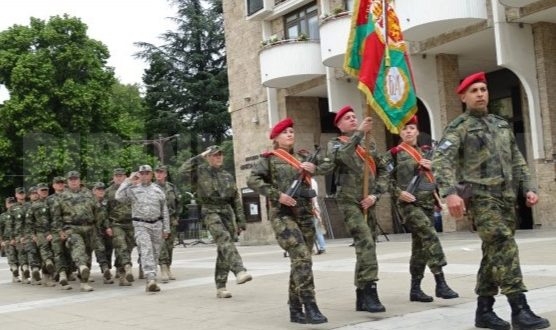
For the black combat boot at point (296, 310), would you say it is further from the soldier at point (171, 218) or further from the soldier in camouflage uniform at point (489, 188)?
the soldier at point (171, 218)

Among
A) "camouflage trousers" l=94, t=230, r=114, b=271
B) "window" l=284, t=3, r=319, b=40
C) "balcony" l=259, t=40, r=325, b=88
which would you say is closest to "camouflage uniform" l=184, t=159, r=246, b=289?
"camouflage trousers" l=94, t=230, r=114, b=271

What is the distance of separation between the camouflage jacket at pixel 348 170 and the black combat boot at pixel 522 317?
7.15 feet

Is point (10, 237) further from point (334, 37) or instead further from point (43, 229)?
point (334, 37)

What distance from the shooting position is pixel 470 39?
2067 centimetres

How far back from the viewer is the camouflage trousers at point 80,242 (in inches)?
490

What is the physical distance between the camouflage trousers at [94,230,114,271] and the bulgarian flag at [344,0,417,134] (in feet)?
24.4

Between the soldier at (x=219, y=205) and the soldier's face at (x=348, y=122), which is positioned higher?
the soldier's face at (x=348, y=122)

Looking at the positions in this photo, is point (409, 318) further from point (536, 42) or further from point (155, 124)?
point (155, 124)

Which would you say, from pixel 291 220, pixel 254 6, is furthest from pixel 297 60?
pixel 291 220

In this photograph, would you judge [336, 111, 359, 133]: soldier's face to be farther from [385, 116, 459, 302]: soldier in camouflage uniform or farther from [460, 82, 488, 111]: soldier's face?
[460, 82, 488, 111]: soldier's face

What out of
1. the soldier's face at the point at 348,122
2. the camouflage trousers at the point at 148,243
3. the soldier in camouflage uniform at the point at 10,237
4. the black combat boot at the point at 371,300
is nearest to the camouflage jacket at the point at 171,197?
the camouflage trousers at the point at 148,243

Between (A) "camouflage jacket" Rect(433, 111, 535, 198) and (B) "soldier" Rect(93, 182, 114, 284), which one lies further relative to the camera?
(B) "soldier" Rect(93, 182, 114, 284)

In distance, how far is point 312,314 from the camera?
6.98 m

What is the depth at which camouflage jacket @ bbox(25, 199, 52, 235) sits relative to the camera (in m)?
13.9
